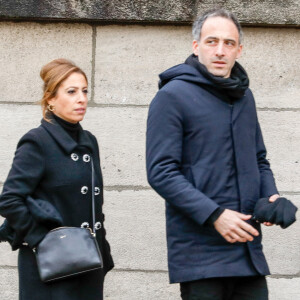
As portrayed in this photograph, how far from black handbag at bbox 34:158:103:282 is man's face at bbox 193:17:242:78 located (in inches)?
36.6

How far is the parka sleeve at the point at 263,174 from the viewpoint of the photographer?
328 centimetres

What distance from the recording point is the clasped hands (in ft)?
9.66

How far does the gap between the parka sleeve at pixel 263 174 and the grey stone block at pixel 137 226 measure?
1.50 metres

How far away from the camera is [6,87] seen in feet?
15.8

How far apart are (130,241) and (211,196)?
1.84 metres

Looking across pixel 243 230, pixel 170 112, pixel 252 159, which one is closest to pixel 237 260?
pixel 243 230

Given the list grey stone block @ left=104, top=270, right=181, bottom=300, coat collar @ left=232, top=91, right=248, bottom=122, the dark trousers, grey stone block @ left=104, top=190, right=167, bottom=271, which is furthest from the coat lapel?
grey stone block @ left=104, top=270, right=181, bottom=300

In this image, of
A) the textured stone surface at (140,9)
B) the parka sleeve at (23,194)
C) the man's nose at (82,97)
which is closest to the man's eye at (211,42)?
the man's nose at (82,97)

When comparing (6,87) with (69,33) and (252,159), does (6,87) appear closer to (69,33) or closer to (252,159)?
(69,33)

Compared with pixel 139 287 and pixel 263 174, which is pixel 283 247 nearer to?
pixel 139 287

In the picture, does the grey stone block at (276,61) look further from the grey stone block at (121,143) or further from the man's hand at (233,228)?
the man's hand at (233,228)

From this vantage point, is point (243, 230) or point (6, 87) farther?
point (6, 87)

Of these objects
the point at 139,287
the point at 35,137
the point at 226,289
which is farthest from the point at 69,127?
the point at 139,287

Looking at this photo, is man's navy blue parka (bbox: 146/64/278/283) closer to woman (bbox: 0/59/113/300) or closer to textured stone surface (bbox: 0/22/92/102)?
woman (bbox: 0/59/113/300)
